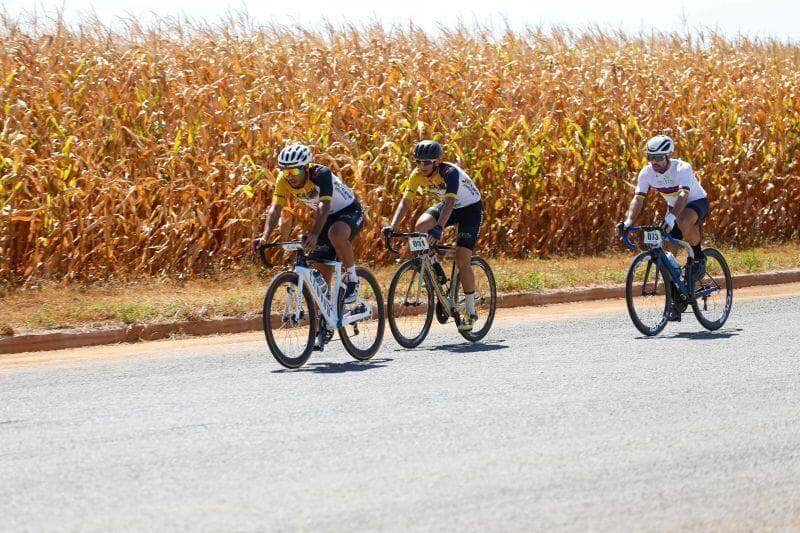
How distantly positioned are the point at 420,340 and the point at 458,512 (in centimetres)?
605

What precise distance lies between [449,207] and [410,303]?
0.99 metres

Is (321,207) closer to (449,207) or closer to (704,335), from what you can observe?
(449,207)

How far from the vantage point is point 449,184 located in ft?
38.5

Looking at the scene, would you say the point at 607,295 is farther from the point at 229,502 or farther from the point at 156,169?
the point at 229,502

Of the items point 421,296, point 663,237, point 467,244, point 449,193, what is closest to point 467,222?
point 467,244

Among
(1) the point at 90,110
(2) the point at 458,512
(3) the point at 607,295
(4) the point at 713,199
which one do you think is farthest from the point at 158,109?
(2) the point at 458,512

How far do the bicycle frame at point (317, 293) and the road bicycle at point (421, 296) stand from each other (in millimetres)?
826

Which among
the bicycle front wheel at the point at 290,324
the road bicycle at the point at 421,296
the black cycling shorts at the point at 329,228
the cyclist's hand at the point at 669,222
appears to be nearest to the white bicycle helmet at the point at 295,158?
the black cycling shorts at the point at 329,228

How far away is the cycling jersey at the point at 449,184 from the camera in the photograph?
464 inches

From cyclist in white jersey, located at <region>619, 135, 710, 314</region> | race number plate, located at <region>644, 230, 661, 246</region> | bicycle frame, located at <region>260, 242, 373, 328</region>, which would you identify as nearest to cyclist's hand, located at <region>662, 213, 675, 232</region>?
cyclist in white jersey, located at <region>619, 135, 710, 314</region>

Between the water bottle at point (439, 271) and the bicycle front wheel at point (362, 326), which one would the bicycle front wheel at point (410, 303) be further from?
the bicycle front wheel at point (362, 326)

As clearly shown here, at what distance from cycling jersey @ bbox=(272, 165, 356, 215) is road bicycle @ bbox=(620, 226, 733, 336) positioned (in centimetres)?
291

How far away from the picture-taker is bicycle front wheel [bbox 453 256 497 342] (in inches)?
486

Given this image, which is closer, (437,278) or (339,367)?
(339,367)
